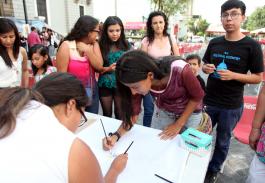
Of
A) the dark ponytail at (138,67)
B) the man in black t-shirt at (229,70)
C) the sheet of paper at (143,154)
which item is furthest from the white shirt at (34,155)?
the man in black t-shirt at (229,70)

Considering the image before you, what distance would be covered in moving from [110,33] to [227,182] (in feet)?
5.79

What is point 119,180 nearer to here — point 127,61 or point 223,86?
point 127,61

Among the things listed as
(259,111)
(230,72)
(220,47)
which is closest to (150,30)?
(220,47)

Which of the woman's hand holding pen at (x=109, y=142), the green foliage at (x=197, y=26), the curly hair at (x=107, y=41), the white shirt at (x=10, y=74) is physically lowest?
the woman's hand holding pen at (x=109, y=142)

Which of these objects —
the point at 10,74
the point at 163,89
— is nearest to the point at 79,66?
the point at 10,74

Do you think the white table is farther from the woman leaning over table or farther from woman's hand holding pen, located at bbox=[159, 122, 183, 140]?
the woman leaning over table

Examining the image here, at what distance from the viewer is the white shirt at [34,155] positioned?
0.60 m

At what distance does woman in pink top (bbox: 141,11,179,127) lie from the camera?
2.61m

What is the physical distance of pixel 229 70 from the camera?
5.84 ft

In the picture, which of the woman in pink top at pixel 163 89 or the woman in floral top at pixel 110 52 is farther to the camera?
the woman in floral top at pixel 110 52

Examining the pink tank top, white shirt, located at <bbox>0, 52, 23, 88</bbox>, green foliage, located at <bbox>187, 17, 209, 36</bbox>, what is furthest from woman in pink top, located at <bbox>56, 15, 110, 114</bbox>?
green foliage, located at <bbox>187, 17, 209, 36</bbox>

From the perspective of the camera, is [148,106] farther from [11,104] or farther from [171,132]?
[11,104]

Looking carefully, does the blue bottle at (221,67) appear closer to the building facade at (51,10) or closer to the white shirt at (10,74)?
the white shirt at (10,74)

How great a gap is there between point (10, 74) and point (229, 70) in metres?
1.91
